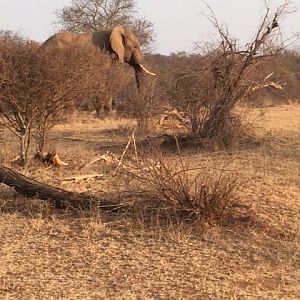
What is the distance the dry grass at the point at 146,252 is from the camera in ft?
14.4

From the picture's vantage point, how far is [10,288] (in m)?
4.40

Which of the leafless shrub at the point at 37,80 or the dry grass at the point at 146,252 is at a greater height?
the leafless shrub at the point at 37,80

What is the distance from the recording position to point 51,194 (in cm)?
648

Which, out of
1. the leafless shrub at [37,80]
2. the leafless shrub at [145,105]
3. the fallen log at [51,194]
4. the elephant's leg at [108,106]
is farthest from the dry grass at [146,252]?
the elephant's leg at [108,106]

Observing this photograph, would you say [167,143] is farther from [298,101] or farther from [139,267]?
[298,101]

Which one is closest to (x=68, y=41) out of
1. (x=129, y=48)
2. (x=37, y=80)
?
(x=37, y=80)

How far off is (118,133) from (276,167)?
5268 mm

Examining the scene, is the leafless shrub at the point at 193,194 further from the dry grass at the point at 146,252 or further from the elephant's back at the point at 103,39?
the elephant's back at the point at 103,39

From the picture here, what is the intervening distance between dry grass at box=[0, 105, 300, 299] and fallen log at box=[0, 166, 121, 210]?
107 millimetres

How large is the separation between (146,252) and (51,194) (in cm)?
172

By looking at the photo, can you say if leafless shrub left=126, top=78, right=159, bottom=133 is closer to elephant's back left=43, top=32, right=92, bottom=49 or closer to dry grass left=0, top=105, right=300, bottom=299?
elephant's back left=43, top=32, right=92, bottom=49

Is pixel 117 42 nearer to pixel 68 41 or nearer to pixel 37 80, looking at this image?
pixel 68 41

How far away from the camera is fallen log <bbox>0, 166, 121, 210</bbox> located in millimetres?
6324

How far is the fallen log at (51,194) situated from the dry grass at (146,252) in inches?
4.2
